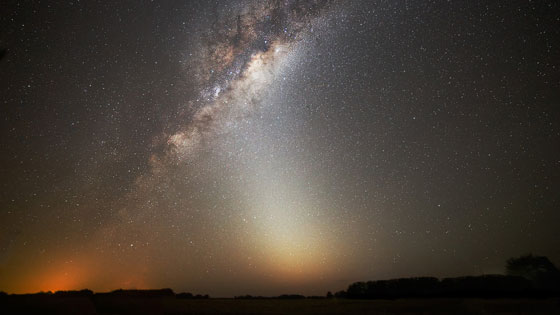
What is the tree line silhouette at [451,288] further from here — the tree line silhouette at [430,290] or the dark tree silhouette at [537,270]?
the dark tree silhouette at [537,270]

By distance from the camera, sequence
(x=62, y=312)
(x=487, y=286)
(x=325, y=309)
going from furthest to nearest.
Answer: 1. (x=487, y=286)
2. (x=325, y=309)
3. (x=62, y=312)

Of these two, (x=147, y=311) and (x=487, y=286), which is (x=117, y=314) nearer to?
(x=147, y=311)

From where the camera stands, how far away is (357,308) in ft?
28.5

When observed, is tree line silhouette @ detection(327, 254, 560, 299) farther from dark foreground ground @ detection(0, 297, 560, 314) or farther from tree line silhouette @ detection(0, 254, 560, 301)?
dark foreground ground @ detection(0, 297, 560, 314)

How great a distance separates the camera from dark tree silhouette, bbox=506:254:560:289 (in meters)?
20.9

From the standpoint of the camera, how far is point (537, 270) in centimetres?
2336

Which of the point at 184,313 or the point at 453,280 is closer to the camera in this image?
the point at 184,313

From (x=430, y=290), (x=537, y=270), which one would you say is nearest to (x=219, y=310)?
(x=430, y=290)

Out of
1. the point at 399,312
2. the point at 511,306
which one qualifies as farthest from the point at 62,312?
the point at 511,306

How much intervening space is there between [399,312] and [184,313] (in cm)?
572

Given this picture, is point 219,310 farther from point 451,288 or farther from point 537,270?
point 537,270

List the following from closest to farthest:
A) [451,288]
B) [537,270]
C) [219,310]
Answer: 1. [219,310]
2. [451,288]
3. [537,270]

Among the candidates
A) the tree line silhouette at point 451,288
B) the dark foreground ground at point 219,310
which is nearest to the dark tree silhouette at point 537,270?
the tree line silhouette at point 451,288

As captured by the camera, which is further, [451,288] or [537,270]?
[537,270]
